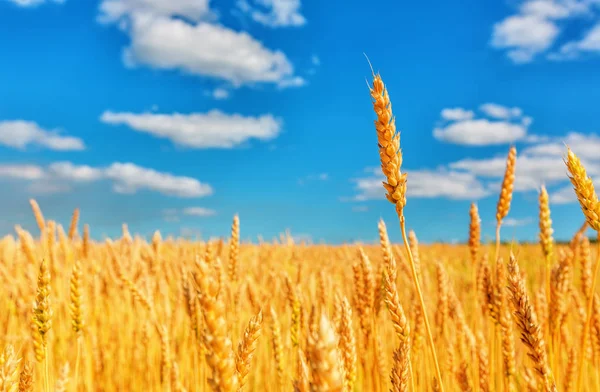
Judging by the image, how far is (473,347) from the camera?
255 cm

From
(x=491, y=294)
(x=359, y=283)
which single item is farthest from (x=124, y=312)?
(x=491, y=294)

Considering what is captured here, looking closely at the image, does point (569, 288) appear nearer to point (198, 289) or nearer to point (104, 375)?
point (198, 289)

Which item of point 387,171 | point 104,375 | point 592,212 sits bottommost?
point 104,375

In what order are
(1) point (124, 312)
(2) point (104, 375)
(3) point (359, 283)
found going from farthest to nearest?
(1) point (124, 312) < (2) point (104, 375) < (3) point (359, 283)

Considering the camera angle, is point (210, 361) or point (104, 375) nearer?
point (210, 361)

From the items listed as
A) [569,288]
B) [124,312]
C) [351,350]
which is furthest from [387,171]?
[124,312]

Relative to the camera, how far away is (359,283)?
7.20ft

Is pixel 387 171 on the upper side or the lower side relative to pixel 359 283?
upper

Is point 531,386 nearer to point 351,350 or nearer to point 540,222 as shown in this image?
point 351,350

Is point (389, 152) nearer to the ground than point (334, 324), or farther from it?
farther from it

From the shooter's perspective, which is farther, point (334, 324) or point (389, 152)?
point (334, 324)

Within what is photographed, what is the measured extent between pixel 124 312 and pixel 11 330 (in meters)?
0.88

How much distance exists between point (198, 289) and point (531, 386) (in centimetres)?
93

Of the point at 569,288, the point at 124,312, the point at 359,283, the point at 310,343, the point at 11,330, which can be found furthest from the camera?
the point at 124,312
